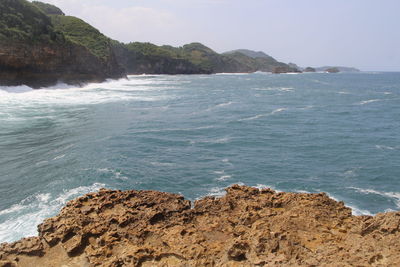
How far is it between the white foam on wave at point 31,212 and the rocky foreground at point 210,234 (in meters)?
4.15

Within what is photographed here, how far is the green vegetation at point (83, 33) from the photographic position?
99375 mm

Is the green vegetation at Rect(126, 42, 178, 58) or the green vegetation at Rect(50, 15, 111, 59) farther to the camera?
the green vegetation at Rect(126, 42, 178, 58)

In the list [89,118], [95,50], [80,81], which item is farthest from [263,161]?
[95,50]

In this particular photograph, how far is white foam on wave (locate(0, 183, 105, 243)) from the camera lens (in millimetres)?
13431

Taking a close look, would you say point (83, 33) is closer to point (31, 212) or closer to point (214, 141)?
point (214, 141)

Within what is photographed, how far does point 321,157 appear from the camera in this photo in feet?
80.5

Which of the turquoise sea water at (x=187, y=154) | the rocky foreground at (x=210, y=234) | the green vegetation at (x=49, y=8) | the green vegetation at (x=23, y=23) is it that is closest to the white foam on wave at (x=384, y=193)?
the turquoise sea water at (x=187, y=154)

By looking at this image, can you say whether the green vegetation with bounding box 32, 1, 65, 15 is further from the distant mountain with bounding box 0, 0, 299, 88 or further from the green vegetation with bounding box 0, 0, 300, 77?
the distant mountain with bounding box 0, 0, 299, 88

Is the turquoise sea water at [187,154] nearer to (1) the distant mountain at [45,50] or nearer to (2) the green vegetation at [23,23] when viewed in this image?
(1) the distant mountain at [45,50]

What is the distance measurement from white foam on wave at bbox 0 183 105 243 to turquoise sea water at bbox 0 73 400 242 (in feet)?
0.16

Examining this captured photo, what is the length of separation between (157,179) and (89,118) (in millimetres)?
21717

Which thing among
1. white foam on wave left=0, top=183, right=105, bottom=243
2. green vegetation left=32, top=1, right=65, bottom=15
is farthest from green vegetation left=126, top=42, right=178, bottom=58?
white foam on wave left=0, top=183, right=105, bottom=243

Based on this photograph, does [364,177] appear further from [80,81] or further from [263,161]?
[80,81]

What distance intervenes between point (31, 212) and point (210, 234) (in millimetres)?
10056
